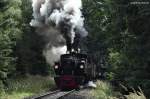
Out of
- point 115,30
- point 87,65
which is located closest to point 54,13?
point 87,65

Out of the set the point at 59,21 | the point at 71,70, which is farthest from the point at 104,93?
the point at 59,21

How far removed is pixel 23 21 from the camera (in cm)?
3884

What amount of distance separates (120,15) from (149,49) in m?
3.47

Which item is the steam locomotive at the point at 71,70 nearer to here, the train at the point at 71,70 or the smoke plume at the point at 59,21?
the train at the point at 71,70

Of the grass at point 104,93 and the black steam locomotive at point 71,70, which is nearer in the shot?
the grass at point 104,93

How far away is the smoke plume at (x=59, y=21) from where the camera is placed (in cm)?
3114

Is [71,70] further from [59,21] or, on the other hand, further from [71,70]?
[59,21]

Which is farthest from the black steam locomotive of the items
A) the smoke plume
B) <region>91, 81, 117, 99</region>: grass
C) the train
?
<region>91, 81, 117, 99</region>: grass

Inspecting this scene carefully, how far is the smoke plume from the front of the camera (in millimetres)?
31141

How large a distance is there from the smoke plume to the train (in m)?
2.02

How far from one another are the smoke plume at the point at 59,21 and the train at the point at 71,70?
2.02 meters

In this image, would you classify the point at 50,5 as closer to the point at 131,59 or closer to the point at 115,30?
the point at 115,30

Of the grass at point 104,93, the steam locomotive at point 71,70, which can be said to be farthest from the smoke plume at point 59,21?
the grass at point 104,93

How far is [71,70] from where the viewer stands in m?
29.4
